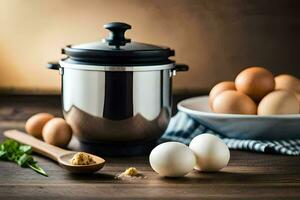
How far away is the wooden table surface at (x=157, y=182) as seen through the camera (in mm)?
977

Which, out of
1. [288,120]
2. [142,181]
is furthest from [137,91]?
[288,120]

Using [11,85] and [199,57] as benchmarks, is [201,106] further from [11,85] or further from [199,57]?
[11,85]

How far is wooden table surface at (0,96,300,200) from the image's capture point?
977 millimetres

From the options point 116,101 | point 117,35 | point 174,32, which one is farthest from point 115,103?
point 174,32

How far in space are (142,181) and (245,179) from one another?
16cm

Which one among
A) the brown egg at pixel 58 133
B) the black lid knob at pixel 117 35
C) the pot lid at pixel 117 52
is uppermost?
the black lid knob at pixel 117 35

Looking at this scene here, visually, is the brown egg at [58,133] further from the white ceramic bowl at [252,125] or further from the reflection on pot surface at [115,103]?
the white ceramic bowl at [252,125]

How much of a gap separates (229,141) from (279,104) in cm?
12

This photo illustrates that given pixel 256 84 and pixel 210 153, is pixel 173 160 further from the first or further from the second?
pixel 256 84

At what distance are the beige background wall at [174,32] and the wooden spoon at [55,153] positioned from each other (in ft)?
1.84

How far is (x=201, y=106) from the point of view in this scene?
4.92ft

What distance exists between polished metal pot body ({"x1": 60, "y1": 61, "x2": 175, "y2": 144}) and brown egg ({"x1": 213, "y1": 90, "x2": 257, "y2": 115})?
16 centimetres

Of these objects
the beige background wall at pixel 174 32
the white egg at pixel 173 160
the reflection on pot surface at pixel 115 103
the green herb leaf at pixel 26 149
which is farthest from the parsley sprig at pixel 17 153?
the beige background wall at pixel 174 32

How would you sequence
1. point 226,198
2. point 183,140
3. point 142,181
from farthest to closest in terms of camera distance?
1. point 183,140
2. point 142,181
3. point 226,198
